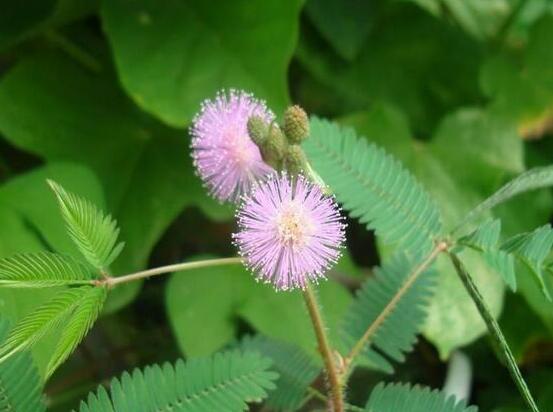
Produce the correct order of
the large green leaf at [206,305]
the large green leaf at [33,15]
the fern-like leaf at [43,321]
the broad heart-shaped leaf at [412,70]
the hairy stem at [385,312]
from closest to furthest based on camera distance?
the fern-like leaf at [43,321], the hairy stem at [385,312], the large green leaf at [206,305], the large green leaf at [33,15], the broad heart-shaped leaf at [412,70]

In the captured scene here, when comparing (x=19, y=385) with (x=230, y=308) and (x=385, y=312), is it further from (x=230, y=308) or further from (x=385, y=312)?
(x=230, y=308)

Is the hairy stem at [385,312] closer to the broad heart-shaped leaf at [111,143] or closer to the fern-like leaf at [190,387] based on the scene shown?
the fern-like leaf at [190,387]

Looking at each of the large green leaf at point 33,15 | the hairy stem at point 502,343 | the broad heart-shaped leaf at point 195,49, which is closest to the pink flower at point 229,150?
the hairy stem at point 502,343

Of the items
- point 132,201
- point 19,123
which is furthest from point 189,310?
point 19,123

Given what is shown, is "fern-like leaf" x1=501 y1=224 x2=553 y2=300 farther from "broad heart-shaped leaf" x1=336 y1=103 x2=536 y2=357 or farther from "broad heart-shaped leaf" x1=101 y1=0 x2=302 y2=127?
"broad heart-shaped leaf" x1=101 y1=0 x2=302 y2=127

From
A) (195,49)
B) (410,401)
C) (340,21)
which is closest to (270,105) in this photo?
(195,49)

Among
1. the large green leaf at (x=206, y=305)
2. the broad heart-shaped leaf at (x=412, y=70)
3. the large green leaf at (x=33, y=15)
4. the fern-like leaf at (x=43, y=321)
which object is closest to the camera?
the fern-like leaf at (x=43, y=321)

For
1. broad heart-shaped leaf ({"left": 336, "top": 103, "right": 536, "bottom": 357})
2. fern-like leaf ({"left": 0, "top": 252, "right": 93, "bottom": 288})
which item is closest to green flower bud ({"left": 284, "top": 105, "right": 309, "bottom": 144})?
fern-like leaf ({"left": 0, "top": 252, "right": 93, "bottom": 288})

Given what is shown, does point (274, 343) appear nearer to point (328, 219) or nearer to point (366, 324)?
point (366, 324)
